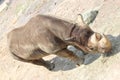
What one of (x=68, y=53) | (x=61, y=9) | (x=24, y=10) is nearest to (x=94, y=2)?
(x=61, y=9)

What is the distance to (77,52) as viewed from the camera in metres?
8.41

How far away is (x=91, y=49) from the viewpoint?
7.05 meters

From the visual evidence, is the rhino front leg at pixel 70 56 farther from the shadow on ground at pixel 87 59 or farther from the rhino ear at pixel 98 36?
the rhino ear at pixel 98 36

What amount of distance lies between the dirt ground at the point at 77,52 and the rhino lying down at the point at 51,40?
9.8 inches

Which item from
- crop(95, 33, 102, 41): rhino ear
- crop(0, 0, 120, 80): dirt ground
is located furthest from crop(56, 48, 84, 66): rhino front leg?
crop(95, 33, 102, 41): rhino ear

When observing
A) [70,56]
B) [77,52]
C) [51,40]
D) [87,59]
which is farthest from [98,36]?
[77,52]

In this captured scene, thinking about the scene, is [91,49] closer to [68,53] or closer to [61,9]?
[68,53]

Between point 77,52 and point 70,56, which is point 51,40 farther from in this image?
point 77,52

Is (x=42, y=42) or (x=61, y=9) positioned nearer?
(x=42, y=42)

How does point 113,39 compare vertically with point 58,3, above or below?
above

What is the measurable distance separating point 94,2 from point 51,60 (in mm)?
1774

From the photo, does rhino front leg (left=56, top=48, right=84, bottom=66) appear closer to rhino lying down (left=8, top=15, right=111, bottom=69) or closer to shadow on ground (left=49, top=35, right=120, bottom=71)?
rhino lying down (left=8, top=15, right=111, bottom=69)

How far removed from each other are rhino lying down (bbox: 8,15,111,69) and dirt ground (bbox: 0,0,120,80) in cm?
25

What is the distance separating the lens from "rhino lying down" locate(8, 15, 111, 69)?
6.88 metres
